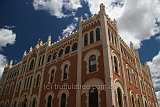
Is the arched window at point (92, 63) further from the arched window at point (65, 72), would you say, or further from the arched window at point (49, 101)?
the arched window at point (49, 101)

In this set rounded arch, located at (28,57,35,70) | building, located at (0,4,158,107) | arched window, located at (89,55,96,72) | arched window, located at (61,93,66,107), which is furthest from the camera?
rounded arch, located at (28,57,35,70)

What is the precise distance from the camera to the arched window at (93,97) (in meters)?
13.4

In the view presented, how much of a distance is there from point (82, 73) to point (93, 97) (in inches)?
124

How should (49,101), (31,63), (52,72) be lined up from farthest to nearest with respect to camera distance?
(31,63) → (52,72) → (49,101)

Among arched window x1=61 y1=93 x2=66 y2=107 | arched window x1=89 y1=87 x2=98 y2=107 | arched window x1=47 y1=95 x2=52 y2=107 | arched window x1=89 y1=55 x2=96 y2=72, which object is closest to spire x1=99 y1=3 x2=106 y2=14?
arched window x1=89 y1=55 x2=96 y2=72

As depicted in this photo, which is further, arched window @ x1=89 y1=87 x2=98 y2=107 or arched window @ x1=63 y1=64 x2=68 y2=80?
arched window @ x1=63 y1=64 x2=68 y2=80

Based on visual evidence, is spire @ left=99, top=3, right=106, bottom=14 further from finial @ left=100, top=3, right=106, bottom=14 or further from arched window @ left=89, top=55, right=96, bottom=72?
arched window @ left=89, top=55, right=96, bottom=72

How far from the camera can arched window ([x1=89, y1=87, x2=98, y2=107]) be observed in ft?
43.9

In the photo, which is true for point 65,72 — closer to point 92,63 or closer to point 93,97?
point 92,63

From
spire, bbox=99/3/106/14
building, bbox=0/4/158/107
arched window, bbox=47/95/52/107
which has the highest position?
spire, bbox=99/3/106/14

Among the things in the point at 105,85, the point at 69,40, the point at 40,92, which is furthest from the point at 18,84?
the point at 105,85

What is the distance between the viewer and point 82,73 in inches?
622

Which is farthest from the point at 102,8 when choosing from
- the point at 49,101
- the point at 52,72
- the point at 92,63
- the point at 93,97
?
the point at 49,101

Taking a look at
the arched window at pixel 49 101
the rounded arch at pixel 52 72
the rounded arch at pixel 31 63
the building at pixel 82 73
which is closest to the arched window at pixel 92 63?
the building at pixel 82 73
